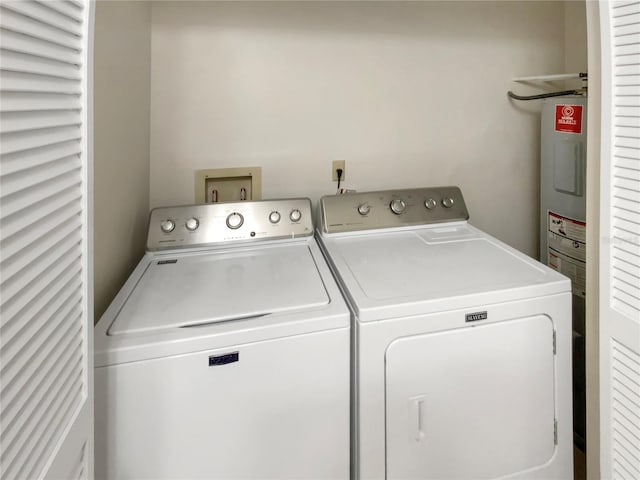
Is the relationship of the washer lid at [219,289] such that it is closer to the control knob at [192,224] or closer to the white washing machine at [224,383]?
the white washing machine at [224,383]

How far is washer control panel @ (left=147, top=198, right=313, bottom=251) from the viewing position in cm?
151

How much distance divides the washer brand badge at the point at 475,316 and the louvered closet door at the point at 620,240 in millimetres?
326

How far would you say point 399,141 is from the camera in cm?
200

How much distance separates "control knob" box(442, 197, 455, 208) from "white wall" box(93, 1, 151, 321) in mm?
1331

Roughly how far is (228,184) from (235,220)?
0.36 metres

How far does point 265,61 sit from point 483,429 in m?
1.69

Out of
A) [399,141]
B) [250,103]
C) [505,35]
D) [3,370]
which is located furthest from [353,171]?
[3,370]

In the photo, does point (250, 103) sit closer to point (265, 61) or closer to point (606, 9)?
point (265, 61)

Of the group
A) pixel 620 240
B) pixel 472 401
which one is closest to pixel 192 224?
pixel 472 401

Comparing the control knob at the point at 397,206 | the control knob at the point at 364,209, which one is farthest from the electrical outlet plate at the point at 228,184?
the control knob at the point at 397,206

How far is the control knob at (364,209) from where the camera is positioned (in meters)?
1.69

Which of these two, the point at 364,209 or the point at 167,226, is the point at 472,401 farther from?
the point at 167,226

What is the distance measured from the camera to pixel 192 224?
153 centimetres

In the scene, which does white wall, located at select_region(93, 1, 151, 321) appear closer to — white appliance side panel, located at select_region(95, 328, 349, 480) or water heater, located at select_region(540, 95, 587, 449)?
white appliance side panel, located at select_region(95, 328, 349, 480)
